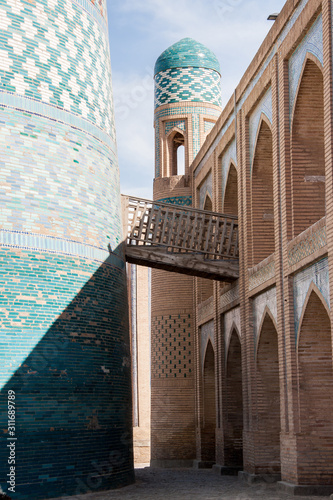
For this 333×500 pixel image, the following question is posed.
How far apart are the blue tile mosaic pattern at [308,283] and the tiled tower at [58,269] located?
3217 mm

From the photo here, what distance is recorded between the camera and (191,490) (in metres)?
12.6

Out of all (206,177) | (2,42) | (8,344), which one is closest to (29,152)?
(2,42)

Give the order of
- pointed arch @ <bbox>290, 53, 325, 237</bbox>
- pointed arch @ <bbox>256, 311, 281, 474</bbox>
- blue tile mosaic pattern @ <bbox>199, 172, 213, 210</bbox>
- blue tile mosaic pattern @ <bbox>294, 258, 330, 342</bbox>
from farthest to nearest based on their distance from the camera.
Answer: blue tile mosaic pattern @ <bbox>199, 172, 213, 210</bbox> → pointed arch @ <bbox>256, 311, 281, 474</bbox> → pointed arch @ <bbox>290, 53, 325, 237</bbox> → blue tile mosaic pattern @ <bbox>294, 258, 330, 342</bbox>

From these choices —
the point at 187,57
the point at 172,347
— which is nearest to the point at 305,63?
the point at 172,347

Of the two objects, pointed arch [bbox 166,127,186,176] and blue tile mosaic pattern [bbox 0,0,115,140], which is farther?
pointed arch [bbox 166,127,186,176]

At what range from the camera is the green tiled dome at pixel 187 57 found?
2231 cm

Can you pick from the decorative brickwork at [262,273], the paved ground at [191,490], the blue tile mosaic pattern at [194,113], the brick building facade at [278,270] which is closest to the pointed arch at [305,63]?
the brick building facade at [278,270]

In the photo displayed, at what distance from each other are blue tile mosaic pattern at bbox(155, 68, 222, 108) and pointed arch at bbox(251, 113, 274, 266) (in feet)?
26.4

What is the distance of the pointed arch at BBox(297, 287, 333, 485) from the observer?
11.0 metres

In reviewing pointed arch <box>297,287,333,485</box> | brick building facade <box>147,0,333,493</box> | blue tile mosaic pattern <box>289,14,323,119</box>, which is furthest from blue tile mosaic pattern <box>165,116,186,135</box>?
pointed arch <box>297,287,333,485</box>

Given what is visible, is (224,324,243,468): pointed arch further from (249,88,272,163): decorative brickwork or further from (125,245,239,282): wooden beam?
(249,88,272,163): decorative brickwork

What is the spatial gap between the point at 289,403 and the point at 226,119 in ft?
24.1

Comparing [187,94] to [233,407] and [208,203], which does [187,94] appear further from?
[233,407]

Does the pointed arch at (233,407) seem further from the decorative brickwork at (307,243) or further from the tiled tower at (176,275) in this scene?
the decorative brickwork at (307,243)
